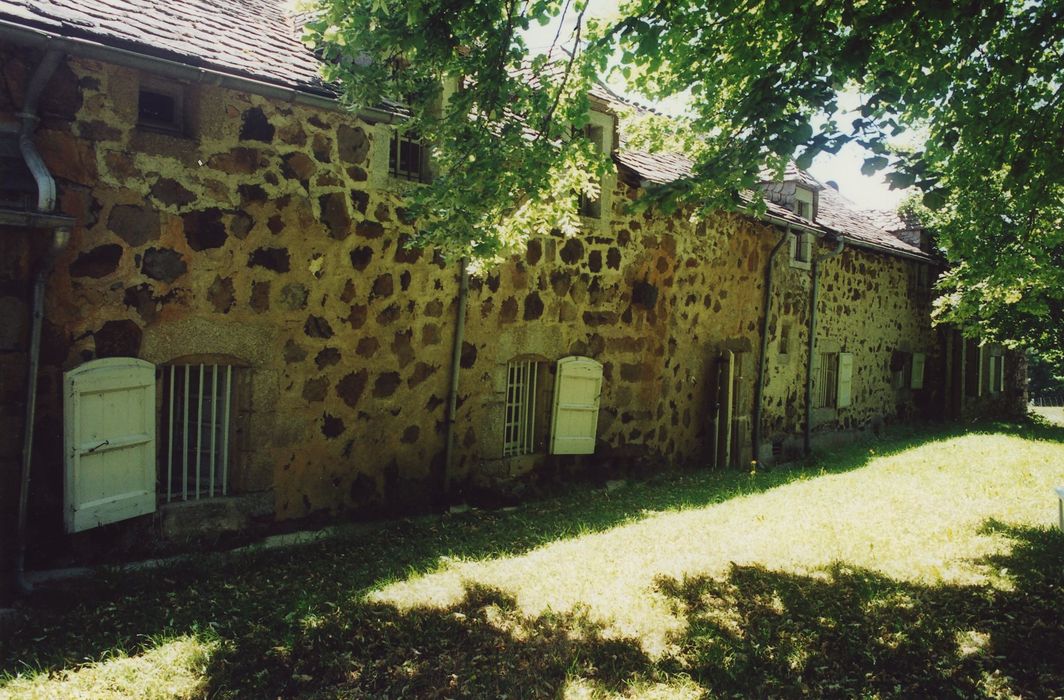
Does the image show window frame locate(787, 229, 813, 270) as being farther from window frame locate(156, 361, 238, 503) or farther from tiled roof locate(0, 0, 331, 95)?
window frame locate(156, 361, 238, 503)

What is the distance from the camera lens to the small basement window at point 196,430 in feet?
19.7

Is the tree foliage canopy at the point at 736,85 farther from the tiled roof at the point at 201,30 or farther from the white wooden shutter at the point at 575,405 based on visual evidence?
the white wooden shutter at the point at 575,405

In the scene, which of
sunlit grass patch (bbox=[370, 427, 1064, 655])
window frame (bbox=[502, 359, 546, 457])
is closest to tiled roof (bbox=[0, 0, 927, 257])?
sunlit grass patch (bbox=[370, 427, 1064, 655])

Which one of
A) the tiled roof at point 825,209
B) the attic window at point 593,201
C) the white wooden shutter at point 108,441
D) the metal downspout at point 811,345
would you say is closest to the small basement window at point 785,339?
the metal downspout at point 811,345

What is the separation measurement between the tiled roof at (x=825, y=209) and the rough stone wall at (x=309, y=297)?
2.23 ft

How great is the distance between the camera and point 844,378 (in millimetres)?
15133

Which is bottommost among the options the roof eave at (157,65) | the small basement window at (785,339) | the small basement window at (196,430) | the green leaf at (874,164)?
the small basement window at (196,430)

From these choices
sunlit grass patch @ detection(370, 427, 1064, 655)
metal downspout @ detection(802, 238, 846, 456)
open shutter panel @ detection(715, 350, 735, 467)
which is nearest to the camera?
sunlit grass patch @ detection(370, 427, 1064, 655)

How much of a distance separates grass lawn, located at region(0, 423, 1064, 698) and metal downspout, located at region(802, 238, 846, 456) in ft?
21.4

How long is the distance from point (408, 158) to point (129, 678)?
5408 millimetres

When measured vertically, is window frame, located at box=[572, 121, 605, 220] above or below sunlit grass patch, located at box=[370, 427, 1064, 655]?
above

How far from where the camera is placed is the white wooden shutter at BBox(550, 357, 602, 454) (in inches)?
345

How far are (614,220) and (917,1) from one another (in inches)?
201

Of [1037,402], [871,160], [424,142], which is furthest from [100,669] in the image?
[1037,402]
